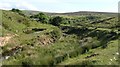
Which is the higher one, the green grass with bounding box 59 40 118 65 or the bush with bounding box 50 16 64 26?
the green grass with bounding box 59 40 118 65

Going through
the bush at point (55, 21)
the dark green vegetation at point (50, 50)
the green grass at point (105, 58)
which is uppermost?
the green grass at point (105, 58)

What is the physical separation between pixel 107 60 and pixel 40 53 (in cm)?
1335

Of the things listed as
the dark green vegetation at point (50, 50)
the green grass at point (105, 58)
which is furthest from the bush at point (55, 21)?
the green grass at point (105, 58)

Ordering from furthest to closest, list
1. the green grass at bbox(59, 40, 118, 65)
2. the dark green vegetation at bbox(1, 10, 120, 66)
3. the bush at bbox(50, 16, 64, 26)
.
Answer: the bush at bbox(50, 16, 64, 26) → the dark green vegetation at bbox(1, 10, 120, 66) → the green grass at bbox(59, 40, 118, 65)

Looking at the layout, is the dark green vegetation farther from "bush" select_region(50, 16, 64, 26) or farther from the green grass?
"bush" select_region(50, 16, 64, 26)

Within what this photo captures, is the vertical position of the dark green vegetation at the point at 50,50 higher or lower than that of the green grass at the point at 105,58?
lower

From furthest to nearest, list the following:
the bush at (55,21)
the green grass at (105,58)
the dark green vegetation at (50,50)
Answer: the bush at (55,21) < the dark green vegetation at (50,50) < the green grass at (105,58)

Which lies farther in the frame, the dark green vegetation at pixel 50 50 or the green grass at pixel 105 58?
the dark green vegetation at pixel 50 50

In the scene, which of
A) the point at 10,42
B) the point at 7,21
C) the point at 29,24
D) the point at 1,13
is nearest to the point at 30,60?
the point at 10,42

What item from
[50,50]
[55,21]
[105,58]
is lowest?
[55,21]

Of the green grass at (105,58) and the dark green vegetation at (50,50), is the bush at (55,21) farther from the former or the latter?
the green grass at (105,58)

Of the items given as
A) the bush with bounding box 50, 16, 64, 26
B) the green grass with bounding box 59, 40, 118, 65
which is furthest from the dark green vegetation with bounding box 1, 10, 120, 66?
the bush with bounding box 50, 16, 64, 26

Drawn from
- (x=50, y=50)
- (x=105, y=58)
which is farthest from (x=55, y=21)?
(x=105, y=58)

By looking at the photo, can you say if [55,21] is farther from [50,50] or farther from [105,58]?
[105,58]
